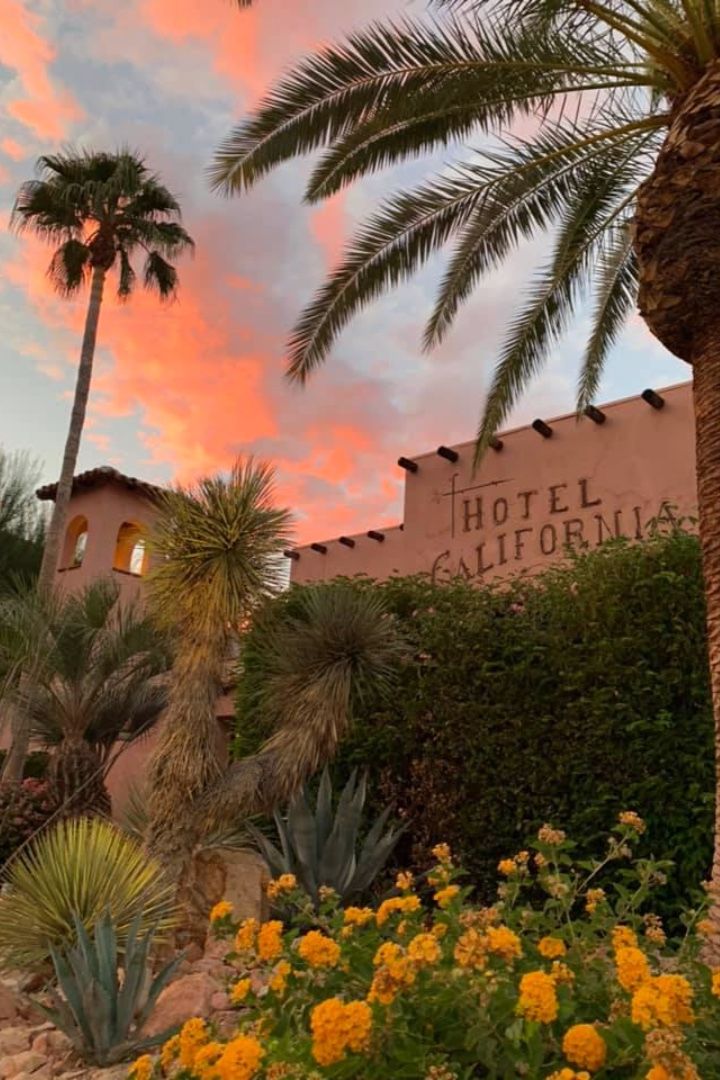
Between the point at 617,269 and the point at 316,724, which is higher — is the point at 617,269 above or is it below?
above

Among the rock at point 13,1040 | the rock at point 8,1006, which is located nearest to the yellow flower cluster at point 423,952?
the rock at point 13,1040

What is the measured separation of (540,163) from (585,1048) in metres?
6.46

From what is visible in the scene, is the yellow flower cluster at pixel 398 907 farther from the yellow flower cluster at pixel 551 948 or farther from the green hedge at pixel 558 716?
the green hedge at pixel 558 716

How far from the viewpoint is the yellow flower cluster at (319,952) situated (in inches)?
96.8

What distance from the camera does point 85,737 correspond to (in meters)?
11.5

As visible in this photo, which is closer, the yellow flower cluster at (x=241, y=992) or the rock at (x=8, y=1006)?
the yellow flower cluster at (x=241, y=992)

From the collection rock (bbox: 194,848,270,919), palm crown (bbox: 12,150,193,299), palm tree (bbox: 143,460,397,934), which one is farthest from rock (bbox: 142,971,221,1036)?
palm crown (bbox: 12,150,193,299)

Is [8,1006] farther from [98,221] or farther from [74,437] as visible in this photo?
[98,221]

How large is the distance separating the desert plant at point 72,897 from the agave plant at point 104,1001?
3.22 ft

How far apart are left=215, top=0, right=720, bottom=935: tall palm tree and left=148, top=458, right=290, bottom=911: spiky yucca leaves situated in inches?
51.8

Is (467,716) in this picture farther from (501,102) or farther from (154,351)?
(154,351)

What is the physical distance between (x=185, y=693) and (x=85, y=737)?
4.70 meters

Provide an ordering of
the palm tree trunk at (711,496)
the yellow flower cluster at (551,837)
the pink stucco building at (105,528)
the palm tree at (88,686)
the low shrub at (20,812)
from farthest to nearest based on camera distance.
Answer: the pink stucco building at (105,528) → the palm tree at (88,686) → the low shrub at (20,812) → the palm tree trunk at (711,496) → the yellow flower cluster at (551,837)

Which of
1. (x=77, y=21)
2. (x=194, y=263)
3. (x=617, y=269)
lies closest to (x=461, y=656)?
(x=617, y=269)
